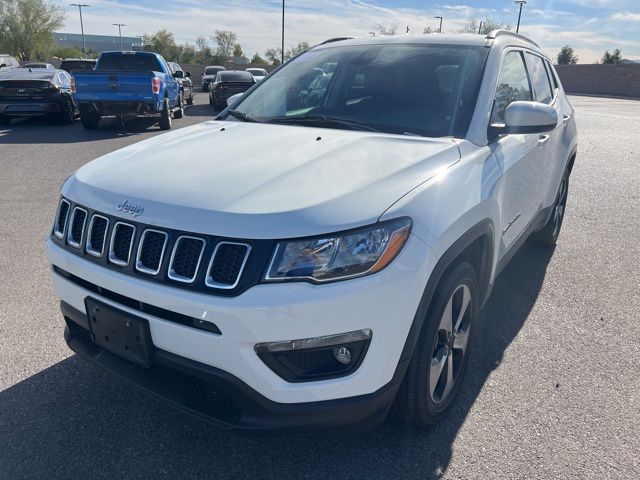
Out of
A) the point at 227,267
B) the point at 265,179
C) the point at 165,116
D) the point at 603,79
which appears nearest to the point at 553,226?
the point at 265,179

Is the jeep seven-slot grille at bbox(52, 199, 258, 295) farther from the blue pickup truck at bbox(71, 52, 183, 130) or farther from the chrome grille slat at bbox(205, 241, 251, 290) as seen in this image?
the blue pickup truck at bbox(71, 52, 183, 130)

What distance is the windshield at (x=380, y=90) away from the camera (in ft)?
9.69

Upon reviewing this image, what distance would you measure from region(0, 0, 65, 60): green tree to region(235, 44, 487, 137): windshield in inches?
2629

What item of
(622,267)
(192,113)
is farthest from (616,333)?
(192,113)

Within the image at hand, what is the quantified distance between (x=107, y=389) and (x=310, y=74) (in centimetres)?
236

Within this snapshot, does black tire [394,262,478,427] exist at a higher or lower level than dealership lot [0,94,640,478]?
higher

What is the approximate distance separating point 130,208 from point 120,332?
50cm

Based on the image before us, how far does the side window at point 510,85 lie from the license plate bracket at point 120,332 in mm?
2103

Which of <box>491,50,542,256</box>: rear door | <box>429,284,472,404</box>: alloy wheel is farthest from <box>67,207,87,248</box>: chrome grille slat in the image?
<box>491,50,542,256</box>: rear door

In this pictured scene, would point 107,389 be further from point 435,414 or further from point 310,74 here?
point 310,74

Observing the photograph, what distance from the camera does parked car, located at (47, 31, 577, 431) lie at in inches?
75.5

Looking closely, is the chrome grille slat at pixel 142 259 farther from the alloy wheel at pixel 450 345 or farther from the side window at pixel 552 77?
the side window at pixel 552 77

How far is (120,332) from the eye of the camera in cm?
218

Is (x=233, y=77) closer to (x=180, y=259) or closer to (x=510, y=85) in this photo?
(x=510, y=85)
